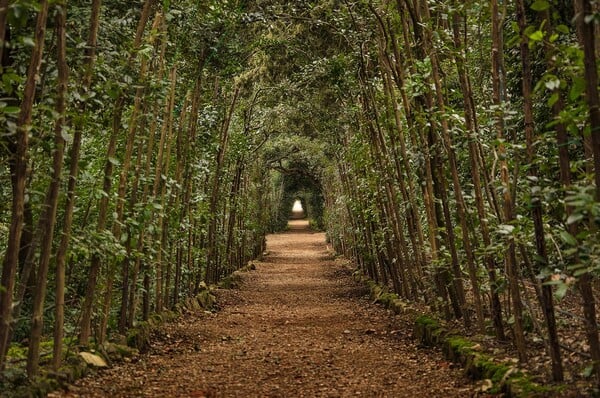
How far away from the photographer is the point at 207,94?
10.3 metres

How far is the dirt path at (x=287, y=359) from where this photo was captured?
196 inches

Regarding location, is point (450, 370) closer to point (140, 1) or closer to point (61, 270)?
point (61, 270)

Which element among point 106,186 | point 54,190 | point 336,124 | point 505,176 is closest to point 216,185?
point 336,124

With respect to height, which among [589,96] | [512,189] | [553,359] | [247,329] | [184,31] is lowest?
[247,329]

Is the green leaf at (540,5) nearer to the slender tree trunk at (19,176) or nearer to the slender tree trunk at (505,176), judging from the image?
the slender tree trunk at (505,176)

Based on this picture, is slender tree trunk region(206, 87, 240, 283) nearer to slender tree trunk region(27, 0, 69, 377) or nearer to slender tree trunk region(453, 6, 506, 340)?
slender tree trunk region(453, 6, 506, 340)

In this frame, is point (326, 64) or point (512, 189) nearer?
point (512, 189)

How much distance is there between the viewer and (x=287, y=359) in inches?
256

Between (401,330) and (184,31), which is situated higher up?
(184,31)

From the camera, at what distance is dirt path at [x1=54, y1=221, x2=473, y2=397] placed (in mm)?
4969

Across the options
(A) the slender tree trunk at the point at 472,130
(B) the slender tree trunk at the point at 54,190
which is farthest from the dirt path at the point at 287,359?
(A) the slender tree trunk at the point at 472,130

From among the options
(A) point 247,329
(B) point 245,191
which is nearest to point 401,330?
(A) point 247,329

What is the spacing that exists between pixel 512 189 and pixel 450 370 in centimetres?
221

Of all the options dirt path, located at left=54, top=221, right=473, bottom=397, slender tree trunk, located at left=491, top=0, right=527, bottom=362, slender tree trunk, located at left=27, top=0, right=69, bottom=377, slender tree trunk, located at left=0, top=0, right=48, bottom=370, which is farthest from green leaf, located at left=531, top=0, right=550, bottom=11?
dirt path, located at left=54, top=221, right=473, bottom=397
